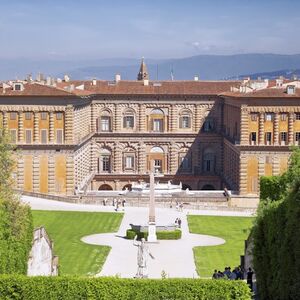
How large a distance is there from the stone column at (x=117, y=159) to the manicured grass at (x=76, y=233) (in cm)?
2691

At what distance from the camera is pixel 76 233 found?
5878cm

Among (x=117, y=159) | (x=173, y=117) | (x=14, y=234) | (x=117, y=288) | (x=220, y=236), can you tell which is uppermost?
(x=173, y=117)

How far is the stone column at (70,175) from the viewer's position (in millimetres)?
78250

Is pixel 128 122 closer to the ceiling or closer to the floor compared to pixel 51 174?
closer to the ceiling

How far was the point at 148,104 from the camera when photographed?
3784 inches

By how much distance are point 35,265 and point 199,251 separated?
14385 millimetres

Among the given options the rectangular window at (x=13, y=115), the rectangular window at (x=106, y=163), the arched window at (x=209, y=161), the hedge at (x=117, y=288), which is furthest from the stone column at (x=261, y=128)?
the hedge at (x=117, y=288)

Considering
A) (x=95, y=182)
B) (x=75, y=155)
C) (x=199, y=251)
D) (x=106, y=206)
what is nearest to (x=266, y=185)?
(x=199, y=251)

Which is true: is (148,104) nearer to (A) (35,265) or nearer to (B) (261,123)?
(B) (261,123)

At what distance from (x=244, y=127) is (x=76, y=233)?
85.8 ft

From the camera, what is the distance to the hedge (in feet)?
99.1

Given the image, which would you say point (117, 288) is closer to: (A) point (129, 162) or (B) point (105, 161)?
(B) point (105, 161)

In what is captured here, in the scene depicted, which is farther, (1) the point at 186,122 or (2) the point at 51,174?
(1) the point at 186,122

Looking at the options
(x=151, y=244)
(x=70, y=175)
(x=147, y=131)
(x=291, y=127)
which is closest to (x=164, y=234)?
(x=151, y=244)
